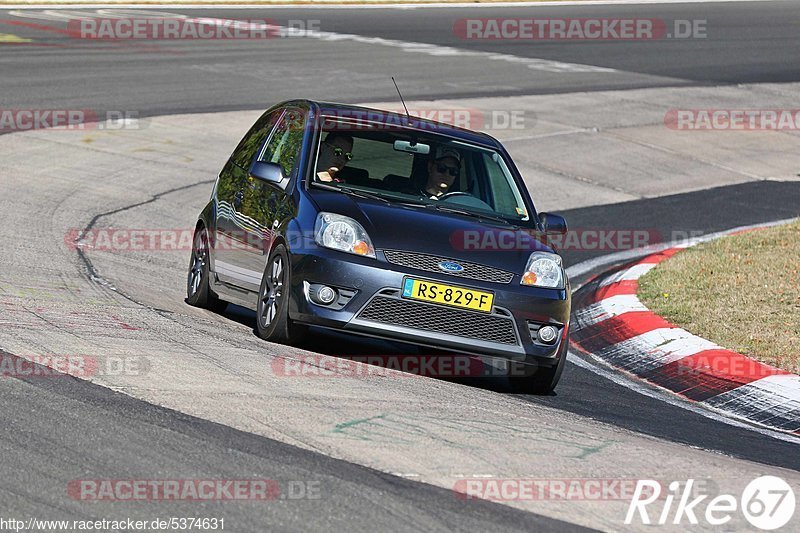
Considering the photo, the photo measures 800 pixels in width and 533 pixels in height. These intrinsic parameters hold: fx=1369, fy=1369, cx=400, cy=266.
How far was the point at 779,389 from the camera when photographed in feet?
27.5

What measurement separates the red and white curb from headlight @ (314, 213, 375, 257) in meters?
2.29

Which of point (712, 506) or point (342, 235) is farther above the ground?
point (342, 235)

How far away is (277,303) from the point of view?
26.5ft

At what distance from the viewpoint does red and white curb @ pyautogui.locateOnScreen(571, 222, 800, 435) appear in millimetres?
8180

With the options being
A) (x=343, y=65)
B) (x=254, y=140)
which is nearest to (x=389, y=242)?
(x=254, y=140)

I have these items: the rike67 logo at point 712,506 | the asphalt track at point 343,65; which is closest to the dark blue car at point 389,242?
the rike67 logo at point 712,506

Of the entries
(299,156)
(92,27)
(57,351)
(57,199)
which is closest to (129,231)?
(57,199)

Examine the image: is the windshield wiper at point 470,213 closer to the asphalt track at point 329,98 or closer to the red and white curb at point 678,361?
the asphalt track at point 329,98

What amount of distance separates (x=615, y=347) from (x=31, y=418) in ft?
16.7

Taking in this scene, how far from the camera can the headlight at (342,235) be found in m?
7.78

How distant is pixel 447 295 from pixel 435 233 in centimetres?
45

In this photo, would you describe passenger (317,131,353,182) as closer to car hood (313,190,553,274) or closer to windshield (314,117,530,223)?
windshield (314,117,530,223)

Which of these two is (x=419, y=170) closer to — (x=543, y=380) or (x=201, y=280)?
(x=543, y=380)

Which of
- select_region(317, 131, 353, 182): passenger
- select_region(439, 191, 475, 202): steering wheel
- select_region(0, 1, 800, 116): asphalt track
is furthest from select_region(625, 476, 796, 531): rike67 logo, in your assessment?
select_region(0, 1, 800, 116): asphalt track
